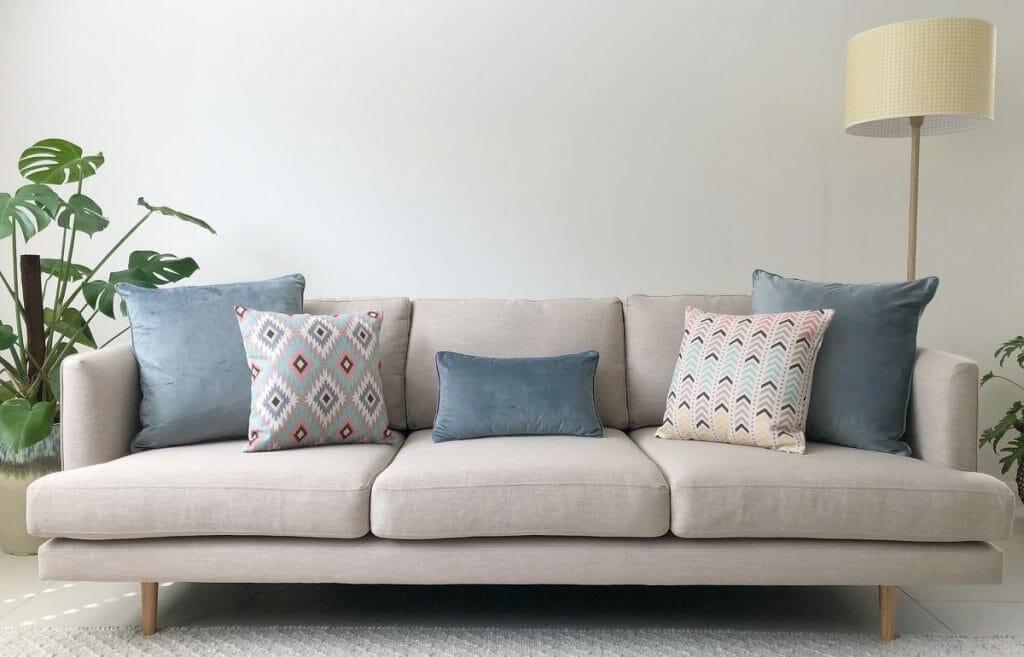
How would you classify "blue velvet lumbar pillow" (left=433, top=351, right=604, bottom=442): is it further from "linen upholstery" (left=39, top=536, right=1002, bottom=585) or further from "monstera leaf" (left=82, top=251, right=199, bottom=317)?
"monstera leaf" (left=82, top=251, right=199, bottom=317)

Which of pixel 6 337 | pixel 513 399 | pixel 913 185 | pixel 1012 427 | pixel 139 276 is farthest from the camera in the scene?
pixel 1012 427

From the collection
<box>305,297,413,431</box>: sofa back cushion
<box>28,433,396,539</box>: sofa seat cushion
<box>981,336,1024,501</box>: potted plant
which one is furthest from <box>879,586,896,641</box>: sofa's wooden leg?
<box>305,297,413,431</box>: sofa back cushion

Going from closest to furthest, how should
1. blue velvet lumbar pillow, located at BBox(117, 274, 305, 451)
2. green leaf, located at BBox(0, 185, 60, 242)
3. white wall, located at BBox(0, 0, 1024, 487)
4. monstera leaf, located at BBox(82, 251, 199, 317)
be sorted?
1. blue velvet lumbar pillow, located at BBox(117, 274, 305, 451)
2. green leaf, located at BBox(0, 185, 60, 242)
3. monstera leaf, located at BBox(82, 251, 199, 317)
4. white wall, located at BBox(0, 0, 1024, 487)

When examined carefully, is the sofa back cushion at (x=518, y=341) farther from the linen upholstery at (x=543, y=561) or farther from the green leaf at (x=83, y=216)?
the green leaf at (x=83, y=216)

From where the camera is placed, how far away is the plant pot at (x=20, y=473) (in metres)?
2.74

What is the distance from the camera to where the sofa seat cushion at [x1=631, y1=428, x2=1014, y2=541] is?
201cm

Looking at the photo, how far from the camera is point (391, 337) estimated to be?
8.88ft

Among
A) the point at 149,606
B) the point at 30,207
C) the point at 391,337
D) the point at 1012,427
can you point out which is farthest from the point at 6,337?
the point at 1012,427

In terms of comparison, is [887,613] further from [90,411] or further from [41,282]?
[41,282]

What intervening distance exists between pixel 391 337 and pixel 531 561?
3.19ft

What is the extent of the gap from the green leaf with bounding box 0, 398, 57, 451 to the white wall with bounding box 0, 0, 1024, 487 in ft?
3.11

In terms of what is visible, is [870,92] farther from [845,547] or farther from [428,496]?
[428,496]

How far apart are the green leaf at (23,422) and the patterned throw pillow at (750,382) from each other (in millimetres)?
1862

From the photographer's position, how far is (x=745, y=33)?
3.27 meters
